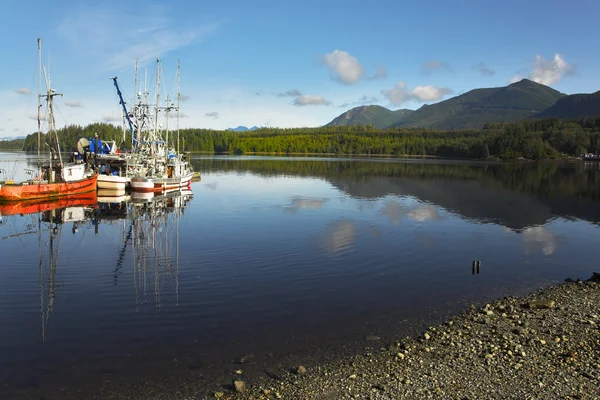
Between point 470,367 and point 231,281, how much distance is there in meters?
11.2

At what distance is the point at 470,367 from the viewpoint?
12.1 metres

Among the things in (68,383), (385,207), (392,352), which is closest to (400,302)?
(392,352)

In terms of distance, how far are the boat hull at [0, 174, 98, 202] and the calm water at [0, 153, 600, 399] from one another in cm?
425

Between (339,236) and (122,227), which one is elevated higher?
(122,227)

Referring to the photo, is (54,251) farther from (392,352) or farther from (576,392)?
(576,392)

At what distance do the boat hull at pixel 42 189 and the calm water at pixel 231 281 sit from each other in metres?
4.25

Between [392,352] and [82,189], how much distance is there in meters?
47.3

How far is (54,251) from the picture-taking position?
2575 cm

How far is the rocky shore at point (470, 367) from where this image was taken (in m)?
10.8

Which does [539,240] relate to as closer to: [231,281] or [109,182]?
[231,281]

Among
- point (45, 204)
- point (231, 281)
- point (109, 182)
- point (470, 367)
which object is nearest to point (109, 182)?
point (109, 182)

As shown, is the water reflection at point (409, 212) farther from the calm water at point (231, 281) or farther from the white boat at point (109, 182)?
the white boat at point (109, 182)

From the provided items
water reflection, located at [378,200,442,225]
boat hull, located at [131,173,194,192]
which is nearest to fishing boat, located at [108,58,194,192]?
boat hull, located at [131,173,194,192]

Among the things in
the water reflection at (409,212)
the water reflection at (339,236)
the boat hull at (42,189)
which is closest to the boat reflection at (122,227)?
the boat hull at (42,189)
